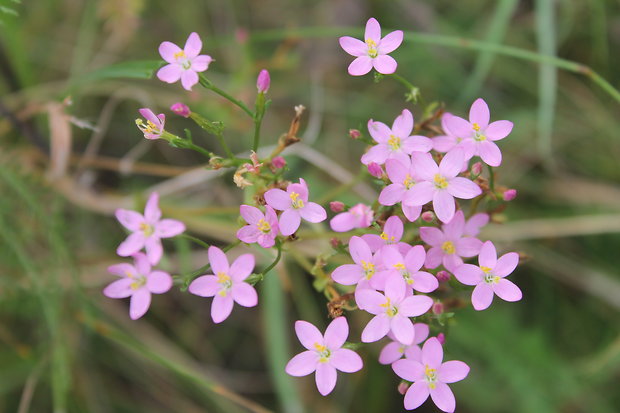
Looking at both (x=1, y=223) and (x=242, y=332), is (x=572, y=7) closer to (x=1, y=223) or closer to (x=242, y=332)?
(x=242, y=332)

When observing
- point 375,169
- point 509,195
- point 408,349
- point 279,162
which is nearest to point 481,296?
point 408,349

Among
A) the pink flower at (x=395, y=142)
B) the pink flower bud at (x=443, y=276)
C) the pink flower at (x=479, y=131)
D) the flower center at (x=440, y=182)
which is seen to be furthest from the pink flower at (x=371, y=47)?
the pink flower bud at (x=443, y=276)

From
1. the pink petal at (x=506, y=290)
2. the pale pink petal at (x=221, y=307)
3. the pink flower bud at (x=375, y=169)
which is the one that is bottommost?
the pale pink petal at (x=221, y=307)

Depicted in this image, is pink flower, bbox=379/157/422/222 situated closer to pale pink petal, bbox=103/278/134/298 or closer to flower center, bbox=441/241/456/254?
flower center, bbox=441/241/456/254

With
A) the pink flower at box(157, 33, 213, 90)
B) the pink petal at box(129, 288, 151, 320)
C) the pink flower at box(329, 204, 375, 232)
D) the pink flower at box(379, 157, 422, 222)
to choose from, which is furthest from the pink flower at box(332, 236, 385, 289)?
the pink flower at box(157, 33, 213, 90)

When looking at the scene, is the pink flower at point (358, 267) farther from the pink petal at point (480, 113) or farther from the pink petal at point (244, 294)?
the pink petal at point (480, 113)

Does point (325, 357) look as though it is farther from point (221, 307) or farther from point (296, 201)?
point (296, 201)
